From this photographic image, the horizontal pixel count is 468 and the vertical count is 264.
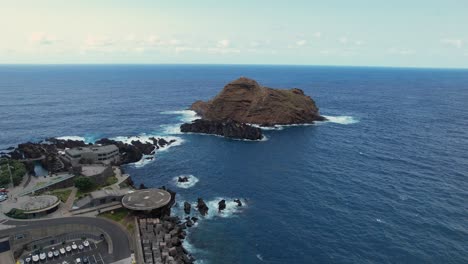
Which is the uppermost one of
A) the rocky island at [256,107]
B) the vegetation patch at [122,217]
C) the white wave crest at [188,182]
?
the rocky island at [256,107]

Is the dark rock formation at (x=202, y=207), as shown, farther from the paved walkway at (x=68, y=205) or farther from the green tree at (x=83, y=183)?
the paved walkway at (x=68, y=205)

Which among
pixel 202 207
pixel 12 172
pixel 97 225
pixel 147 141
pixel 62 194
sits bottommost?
pixel 202 207

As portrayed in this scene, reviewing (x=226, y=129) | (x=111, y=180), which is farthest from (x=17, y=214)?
(x=226, y=129)

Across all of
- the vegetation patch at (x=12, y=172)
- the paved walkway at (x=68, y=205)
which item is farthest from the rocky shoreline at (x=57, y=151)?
the paved walkway at (x=68, y=205)

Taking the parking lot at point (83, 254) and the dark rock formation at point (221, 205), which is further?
the dark rock formation at point (221, 205)

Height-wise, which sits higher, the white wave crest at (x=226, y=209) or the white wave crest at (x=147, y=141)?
the white wave crest at (x=147, y=141)

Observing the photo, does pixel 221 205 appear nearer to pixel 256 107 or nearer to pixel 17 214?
pixel 17 214

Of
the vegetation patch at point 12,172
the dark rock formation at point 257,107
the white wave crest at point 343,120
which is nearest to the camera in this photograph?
the vegetation patch at point 12,172
